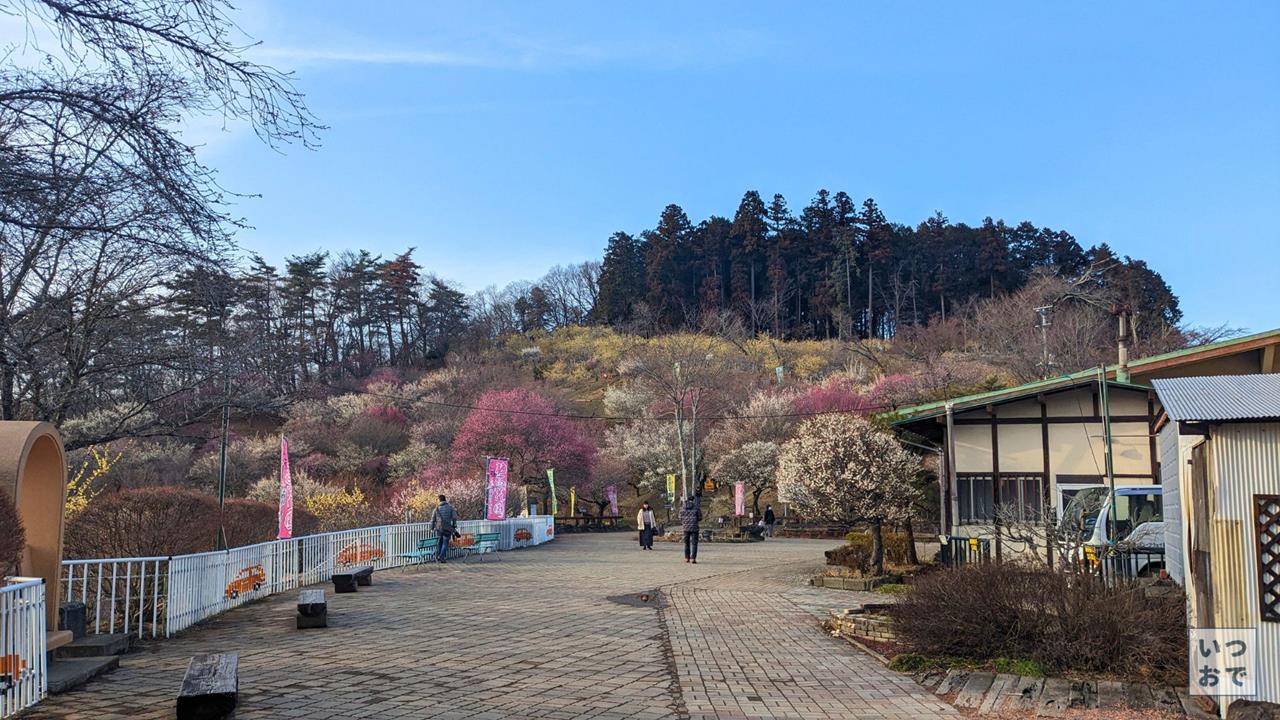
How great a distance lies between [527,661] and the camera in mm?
8953

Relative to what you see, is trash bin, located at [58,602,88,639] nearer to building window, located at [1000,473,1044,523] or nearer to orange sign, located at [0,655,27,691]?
orange sign, located at [0,655,27,691]

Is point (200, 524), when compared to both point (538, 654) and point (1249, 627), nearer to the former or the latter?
point (538, 654)

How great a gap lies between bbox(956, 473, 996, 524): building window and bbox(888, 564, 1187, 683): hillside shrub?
1011 centimetres

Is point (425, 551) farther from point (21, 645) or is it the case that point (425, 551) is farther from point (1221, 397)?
point (1221, 397)

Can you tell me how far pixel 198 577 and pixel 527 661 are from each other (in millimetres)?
4988

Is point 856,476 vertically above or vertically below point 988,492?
above

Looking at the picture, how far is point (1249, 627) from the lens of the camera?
7066mm

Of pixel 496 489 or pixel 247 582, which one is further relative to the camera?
pixel 496 489

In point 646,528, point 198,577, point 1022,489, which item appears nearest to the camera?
point 198,577

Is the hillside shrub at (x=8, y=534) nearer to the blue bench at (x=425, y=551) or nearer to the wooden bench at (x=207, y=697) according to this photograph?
the wooden bench at (x=207, y=697)

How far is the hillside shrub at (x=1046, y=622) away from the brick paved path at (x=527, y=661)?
762mm

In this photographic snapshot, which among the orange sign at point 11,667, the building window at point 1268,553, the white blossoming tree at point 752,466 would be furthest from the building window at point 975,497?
the white blossoming tree at point 752,466

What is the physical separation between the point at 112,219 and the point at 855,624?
8.50m

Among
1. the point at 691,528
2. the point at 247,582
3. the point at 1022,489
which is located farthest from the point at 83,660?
the point at 1022,489
